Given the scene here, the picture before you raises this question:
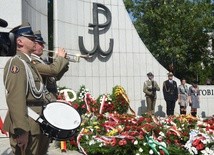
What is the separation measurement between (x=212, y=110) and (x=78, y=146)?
974 centimetres

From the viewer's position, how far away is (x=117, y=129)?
18.7 feet

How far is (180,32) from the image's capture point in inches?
1016

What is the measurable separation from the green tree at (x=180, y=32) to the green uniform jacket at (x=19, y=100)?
2250 cm

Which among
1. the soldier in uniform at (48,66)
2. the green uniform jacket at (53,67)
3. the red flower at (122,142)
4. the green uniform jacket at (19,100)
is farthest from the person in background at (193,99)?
the green uniform jacket at (19,100)

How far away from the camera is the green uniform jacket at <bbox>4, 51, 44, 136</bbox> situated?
279 cm

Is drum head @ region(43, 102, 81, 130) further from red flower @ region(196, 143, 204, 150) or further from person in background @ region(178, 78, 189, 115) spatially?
person in background @ region(178, 78, 189, 115)

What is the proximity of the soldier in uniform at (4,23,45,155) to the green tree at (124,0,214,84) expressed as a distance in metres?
22.4

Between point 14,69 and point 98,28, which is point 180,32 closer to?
point 98,28

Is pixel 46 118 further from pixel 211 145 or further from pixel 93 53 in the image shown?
pixel 93 53

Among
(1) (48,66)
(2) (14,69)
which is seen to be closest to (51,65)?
(1) (48,66)

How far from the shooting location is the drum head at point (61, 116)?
2.93m

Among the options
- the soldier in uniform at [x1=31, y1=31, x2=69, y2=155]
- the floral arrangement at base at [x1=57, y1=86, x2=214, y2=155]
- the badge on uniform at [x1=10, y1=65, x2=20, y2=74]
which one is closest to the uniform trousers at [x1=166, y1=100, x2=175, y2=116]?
the floral arrangement at base at [x1=57, y1=86, x2=214, y2=155]

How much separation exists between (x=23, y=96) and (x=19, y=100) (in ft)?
0.14

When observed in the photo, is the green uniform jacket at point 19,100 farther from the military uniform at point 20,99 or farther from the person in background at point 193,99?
the person in background at point 193,99
